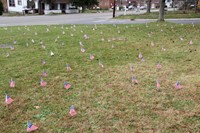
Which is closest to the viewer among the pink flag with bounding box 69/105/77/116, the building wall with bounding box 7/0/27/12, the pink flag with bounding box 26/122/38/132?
the pink flag with bounding box 26/122/38/132

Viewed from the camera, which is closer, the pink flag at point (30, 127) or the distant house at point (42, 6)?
the pink flag at point (30, 127)

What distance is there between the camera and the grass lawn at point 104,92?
3359 mm

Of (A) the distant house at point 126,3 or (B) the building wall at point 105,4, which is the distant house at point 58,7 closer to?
(A) the distant house at point 126,3

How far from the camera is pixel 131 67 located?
566cm

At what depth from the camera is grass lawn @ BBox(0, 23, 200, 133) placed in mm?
3359

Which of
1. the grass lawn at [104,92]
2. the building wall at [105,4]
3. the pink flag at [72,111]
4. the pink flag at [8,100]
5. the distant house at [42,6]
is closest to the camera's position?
the grass lawn at [104,92]

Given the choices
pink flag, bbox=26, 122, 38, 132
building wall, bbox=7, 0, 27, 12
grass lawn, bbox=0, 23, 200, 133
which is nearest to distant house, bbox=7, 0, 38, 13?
building wall, bbox=7, 0, 27, 12

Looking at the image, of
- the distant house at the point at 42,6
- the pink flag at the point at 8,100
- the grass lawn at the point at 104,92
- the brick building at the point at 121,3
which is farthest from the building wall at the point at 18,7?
the pink flag at the point at 8,100

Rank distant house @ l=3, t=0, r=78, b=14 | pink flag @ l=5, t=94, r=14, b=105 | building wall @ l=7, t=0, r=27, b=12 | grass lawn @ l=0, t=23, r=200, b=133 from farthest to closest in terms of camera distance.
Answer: building wall @ l=7, t=0, r=27, b=12 < distant house @ l=3, t=0, r=78, b=14 < pink flag @ l=5, t=94, r=14, b=105 < grass lawn @ l=0, t=23, r=200, b=133

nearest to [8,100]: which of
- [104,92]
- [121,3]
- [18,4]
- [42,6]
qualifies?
[104,92]

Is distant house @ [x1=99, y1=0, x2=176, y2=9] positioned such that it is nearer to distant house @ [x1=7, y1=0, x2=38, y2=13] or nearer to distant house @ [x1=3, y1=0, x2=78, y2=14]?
distant house @ [x1=3, y1=0, x2=78, y2=14]

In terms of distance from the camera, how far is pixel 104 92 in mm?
4383

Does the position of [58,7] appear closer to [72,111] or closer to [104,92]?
[104,92]

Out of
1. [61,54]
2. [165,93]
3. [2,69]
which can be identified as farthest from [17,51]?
[165,93]
